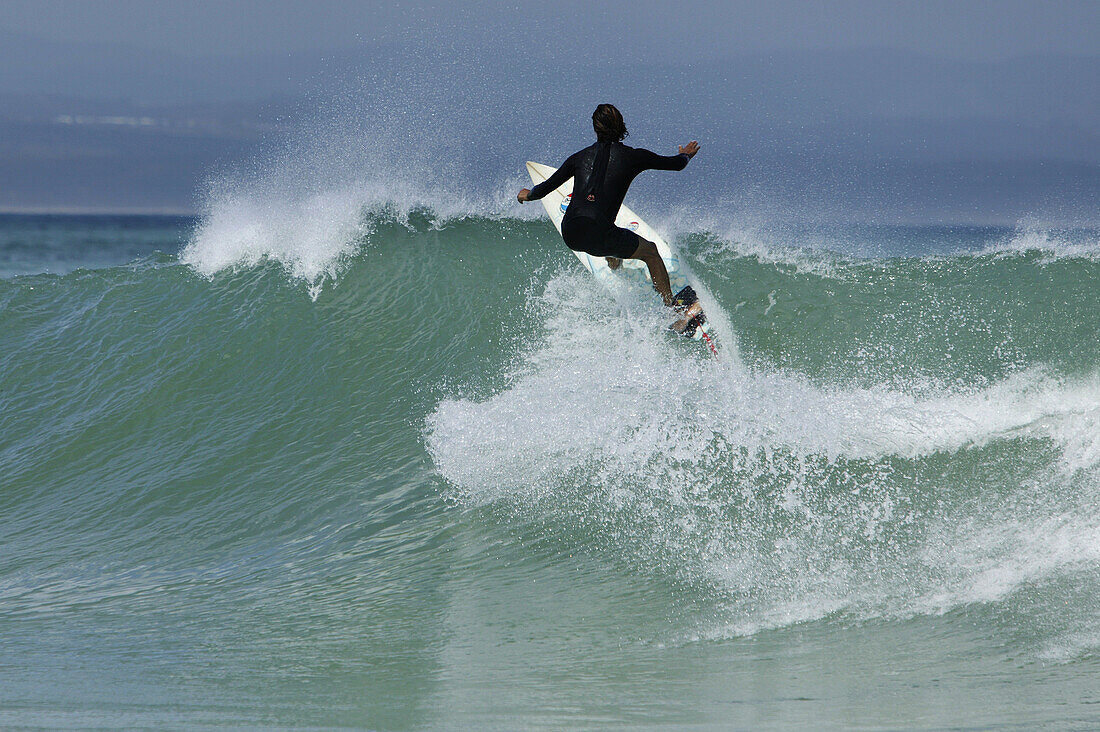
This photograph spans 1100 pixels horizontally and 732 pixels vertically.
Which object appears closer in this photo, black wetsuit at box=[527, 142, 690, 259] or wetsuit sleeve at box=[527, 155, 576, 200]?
black wetsuit at box=[527, 142, 690, 259]

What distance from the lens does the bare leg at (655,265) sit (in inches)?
231

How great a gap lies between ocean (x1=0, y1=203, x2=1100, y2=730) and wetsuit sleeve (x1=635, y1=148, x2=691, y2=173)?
1.23 meters

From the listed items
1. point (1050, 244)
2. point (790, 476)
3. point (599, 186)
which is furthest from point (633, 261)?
point (1050, 244)

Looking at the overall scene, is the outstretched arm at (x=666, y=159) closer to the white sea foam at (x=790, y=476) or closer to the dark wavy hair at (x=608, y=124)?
the dark wavy hair at (x=608, y=124)

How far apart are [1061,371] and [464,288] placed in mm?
5141

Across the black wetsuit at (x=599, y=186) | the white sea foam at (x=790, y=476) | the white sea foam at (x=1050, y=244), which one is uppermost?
the black wetsuit at (x=599, y=186)

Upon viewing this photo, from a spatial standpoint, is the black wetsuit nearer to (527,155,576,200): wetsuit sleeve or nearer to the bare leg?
(527,155,576,200): wetsuit sleeve

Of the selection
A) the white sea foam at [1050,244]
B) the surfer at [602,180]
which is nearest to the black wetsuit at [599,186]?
the surfer at [602,180]

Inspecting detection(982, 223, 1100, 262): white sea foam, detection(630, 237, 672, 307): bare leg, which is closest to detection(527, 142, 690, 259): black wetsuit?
detection(630, 237, 672, 307): bare leg

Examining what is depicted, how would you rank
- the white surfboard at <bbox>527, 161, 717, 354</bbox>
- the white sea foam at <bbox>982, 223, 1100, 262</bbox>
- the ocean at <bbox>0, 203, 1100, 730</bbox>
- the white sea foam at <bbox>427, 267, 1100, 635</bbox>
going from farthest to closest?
the white sea foam at <bbox>982, 223, 1100, 262</bbox> → the white surfboard at <bbox>527, 161, 717, 354</bbox> → the white sea foam at <bbox>427, 267, 1100, 635</bbox> → the ocean at <bbox>0, 203, 1100, 730</bbox>

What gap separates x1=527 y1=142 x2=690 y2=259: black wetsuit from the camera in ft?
18.0

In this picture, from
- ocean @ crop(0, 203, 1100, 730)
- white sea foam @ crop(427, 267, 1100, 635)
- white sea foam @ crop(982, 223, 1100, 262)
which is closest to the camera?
ocean @ crop(0, 203, 1100, 730)

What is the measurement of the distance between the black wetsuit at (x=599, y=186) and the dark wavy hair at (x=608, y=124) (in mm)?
45

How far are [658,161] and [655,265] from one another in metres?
0.85
